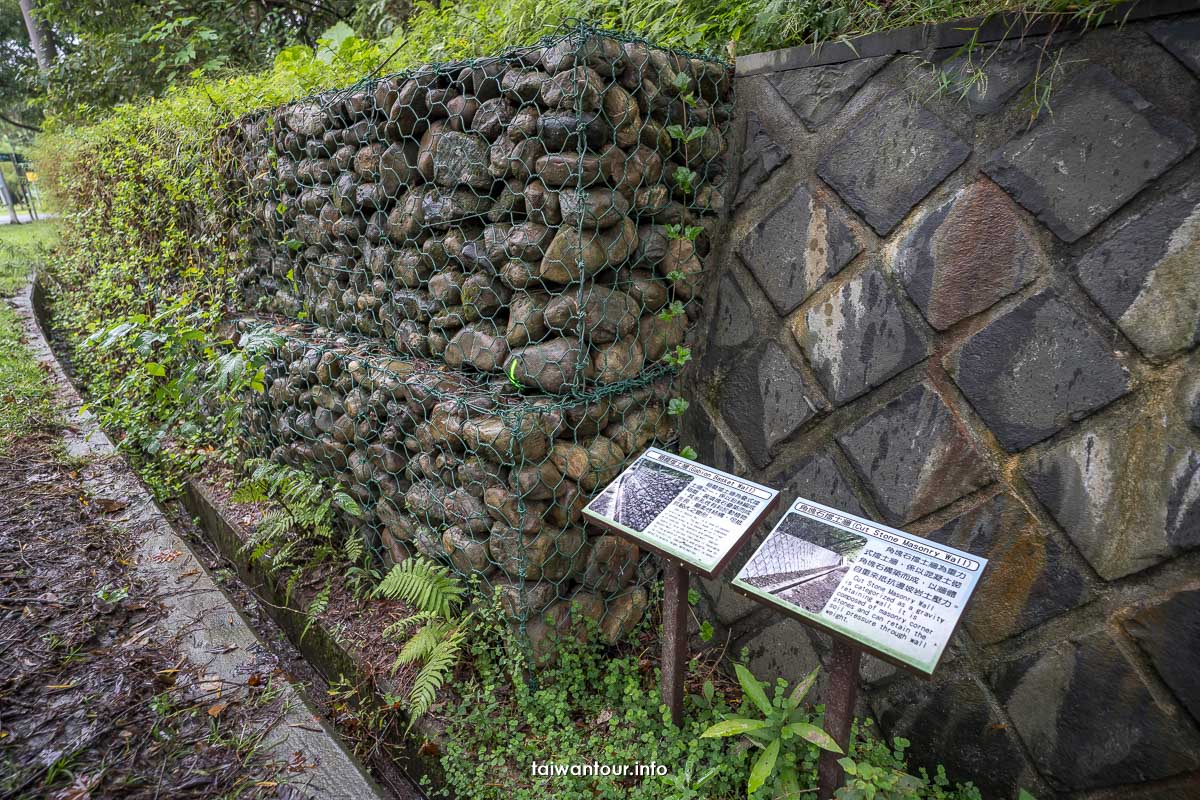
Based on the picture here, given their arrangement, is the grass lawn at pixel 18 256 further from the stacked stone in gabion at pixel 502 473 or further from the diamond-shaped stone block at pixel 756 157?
the diamond-shaped stone block at pixel 756 157

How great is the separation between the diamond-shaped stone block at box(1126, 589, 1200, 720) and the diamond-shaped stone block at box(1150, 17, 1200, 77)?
1.10m

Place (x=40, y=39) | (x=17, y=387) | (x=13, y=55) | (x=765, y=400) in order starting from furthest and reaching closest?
(x=13, y=55)
(x=40, y=39)
(x=17, y=387)
(x=765, y=400)

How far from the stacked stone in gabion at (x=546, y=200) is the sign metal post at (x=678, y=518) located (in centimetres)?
37

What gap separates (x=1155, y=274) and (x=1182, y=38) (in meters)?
0.46

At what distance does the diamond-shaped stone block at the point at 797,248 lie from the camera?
1.77 m

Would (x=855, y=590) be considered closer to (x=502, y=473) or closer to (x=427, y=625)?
(x=502, y=473)

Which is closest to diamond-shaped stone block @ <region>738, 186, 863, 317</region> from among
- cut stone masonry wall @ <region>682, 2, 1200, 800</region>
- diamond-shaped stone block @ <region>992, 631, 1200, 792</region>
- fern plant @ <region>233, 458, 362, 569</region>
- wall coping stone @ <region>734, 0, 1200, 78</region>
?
cut stone masonry wall @ <region>682, 2, 1200, 800</region>

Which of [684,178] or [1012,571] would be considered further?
[684,178]

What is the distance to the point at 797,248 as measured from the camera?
1.86 m

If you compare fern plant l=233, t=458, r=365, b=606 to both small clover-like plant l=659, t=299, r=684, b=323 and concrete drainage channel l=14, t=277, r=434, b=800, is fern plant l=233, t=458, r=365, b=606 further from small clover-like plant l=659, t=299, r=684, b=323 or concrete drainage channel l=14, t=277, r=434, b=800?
→ small clover-like plant l=659, t=299, r=684, b=323

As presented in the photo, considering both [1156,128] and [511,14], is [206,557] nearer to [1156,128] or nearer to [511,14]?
[511,14]

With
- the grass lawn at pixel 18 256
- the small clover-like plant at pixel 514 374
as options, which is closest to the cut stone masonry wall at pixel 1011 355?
the small clover-like plant at pixel 514 374

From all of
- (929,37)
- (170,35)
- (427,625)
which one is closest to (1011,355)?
(929,37)

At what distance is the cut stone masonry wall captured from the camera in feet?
4.39
